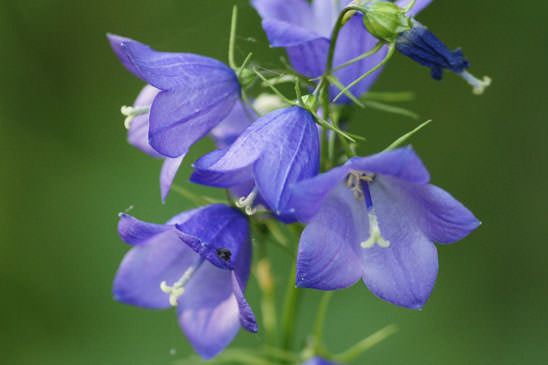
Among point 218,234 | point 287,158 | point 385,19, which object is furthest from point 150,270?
point 385,19

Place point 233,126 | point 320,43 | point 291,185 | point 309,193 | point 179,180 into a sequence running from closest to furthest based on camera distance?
point 309,193 < point 291,185 < point 320,43 < point 233,126 < point 179,180

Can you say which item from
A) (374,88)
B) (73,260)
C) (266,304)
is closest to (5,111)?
(73,260)

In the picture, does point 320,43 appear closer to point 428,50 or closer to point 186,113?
point 428,50

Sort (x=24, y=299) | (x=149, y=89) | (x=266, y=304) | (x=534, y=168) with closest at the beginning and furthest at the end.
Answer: (x=149, y=89), (x=266, y=304), (x=24, y=299), (x=534, y=168)

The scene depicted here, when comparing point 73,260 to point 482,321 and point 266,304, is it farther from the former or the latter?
point 482,321

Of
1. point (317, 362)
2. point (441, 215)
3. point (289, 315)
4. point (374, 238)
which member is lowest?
point (317, 362)

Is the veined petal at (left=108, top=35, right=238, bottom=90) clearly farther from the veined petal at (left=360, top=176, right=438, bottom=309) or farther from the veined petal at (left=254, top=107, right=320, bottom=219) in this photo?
the veined petal at (left=360, top=176, right=438, bottom=309)

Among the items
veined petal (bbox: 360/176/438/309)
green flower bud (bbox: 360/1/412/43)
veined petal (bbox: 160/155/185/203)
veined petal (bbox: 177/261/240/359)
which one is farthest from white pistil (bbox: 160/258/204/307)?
green flower bud (bbox: 360/1/412/43)
